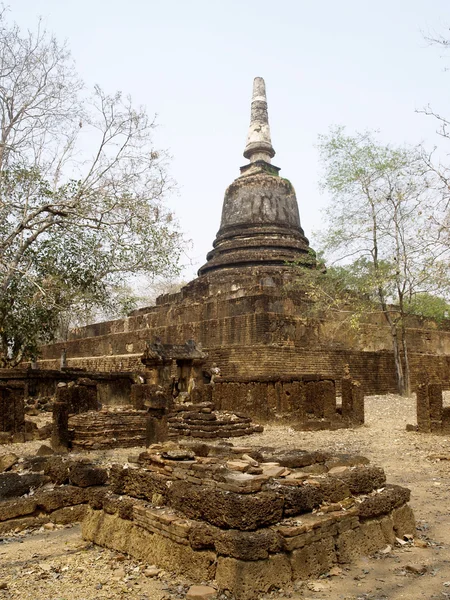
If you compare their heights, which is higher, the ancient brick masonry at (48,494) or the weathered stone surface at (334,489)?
the weathered stone surface at (334,489)

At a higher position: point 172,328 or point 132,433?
point 172,328

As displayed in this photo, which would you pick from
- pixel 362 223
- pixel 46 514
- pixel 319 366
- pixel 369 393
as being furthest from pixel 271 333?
pixel 46 514

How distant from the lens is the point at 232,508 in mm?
3656

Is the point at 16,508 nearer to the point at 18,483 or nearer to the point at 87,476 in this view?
the point at 18,483

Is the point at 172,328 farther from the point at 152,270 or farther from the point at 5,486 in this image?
the point at 5,486

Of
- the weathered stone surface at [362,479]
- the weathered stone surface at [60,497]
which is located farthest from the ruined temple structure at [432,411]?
the weathered stone surface at [60,497]

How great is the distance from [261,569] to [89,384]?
838cm

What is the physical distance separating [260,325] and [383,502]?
10766 millimetres

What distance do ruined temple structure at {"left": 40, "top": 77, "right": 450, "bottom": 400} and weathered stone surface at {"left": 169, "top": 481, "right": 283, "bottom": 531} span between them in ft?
27.8

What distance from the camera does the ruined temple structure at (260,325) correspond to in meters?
14.7

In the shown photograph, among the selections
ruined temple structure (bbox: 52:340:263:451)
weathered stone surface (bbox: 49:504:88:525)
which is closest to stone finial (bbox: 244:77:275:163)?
ruined temple structure (bbox: 52:340:263:451)

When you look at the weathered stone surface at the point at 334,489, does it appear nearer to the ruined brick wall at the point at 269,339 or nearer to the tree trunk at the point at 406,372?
the ruined brick wall at the point at 269,339

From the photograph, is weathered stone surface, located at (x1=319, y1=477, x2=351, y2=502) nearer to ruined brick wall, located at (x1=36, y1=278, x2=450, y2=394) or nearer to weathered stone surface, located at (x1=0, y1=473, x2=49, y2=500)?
weathered stone surface, located at (x1=0, y1=473, x2=49, y2=500)

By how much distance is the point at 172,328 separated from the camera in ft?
60.6
